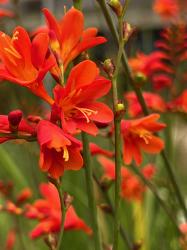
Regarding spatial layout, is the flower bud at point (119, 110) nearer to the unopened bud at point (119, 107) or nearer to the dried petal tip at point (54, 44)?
the unopened bud at point (119, 107)

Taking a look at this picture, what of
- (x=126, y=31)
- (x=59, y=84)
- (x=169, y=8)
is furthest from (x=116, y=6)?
(x=169, y=8)

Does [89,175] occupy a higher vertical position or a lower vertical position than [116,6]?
lower

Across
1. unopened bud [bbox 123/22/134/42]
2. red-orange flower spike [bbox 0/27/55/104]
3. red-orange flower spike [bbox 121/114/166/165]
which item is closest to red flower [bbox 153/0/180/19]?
red-orange flower spike [bbox 121/114/166/165]

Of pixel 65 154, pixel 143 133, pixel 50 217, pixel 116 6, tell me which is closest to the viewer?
pixel 65 154

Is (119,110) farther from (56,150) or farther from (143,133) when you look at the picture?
(143,133)

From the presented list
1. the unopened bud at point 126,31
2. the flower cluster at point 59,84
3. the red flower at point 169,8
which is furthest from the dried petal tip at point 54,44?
the red flower at point 169,8
